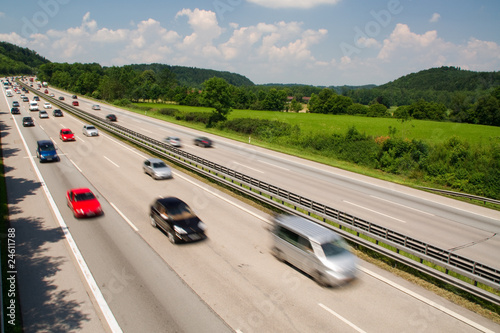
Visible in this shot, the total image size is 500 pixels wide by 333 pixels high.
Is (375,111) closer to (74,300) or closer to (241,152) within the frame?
(241,152)

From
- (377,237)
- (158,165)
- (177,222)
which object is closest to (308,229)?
(377,237)

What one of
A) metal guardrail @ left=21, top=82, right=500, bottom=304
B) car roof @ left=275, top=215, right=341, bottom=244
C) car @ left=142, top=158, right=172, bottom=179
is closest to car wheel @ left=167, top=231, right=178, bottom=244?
car roof @ left=275, top=215, right=341, bottom=244

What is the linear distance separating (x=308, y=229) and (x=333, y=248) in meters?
1.22

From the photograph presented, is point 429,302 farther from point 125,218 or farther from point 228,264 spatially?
point 125,218

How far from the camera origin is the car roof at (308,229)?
11023 millimetres

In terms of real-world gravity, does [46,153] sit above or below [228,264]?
above

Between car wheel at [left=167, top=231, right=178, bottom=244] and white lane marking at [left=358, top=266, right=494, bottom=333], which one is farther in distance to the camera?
car wheel at [left=167, top=231, right=178, bottom=244]

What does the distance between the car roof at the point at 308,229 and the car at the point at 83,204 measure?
386 inches

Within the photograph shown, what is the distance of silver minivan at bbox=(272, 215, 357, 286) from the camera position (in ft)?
Answer: 34.2

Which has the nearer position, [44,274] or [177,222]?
[44,274]

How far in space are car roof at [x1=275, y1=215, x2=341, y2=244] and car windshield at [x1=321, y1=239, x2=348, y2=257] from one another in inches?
6.0

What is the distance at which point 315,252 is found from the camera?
35.2 feet

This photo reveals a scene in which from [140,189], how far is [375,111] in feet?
348

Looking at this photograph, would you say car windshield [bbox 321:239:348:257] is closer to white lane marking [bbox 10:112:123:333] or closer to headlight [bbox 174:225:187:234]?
headlight [bbox 174:225:187:234]
